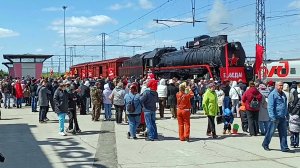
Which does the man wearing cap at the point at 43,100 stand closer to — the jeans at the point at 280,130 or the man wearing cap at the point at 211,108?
the man wearing cap at the point at 211,108

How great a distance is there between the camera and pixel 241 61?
75.9 ft

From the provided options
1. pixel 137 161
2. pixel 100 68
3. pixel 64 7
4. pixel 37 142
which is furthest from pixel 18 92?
pixel 64 7

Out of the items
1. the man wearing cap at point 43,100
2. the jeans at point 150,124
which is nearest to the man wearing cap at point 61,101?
the jeans at point 150,124

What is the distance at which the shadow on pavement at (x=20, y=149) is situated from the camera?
886cm

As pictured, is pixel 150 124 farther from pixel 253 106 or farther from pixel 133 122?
pixel 253 106

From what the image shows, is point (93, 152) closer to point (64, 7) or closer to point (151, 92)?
point (151, 92)

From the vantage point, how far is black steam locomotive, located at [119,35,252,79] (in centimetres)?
2222

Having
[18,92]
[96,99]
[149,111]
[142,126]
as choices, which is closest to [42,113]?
[96,99]

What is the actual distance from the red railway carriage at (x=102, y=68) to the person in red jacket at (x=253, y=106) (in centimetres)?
2905

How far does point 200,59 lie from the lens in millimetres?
23922

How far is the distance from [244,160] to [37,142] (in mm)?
5871

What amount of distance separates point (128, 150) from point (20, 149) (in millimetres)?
2790

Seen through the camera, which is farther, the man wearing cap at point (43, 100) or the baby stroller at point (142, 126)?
the man wearing cap at point (43, 100)

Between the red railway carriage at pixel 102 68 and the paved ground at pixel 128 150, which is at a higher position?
the red railway carriage at pixel 102 68
